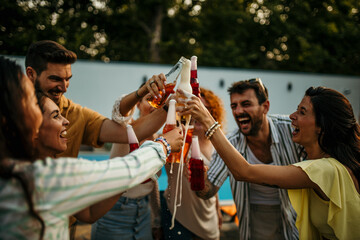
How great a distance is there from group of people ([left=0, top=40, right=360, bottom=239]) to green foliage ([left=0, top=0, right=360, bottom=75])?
1216 centimetres

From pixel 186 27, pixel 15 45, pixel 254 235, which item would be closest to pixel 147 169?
pixel 254 235

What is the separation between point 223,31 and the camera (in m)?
16.4

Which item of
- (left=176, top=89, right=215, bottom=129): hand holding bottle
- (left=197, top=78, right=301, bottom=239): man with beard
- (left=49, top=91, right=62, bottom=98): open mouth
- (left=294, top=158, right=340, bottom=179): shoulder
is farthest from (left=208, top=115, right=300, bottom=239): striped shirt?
(left=49, top=91, right=62, bottom=98): open mouth

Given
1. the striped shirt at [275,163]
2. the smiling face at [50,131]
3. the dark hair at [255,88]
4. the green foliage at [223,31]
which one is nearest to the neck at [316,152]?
the striped shirt at [275,163]

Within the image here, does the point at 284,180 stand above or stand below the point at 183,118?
below

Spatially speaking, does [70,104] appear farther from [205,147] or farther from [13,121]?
[205,147]

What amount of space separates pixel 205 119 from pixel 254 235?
4.74ft

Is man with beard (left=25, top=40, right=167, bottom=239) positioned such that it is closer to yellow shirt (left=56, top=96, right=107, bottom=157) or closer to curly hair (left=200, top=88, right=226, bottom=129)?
yellow shirt (left=56, top=96, right=107, bottom=157)

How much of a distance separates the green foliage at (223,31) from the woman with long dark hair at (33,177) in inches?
521

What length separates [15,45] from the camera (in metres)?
11.7

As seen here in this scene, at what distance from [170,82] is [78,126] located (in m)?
0.95

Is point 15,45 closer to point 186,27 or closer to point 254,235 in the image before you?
point 186,27

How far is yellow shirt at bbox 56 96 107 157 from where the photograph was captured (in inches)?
86.2

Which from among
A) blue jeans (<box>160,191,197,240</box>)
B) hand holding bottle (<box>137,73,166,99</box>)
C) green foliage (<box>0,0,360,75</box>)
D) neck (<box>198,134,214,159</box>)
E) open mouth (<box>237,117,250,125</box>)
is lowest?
blue jeans (<box>160,191,197,240</box>)
